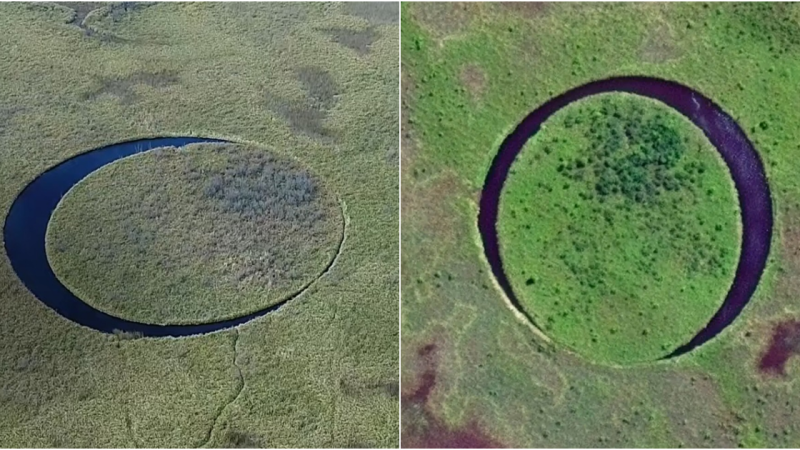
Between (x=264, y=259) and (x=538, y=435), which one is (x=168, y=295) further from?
(x=538, y=435)

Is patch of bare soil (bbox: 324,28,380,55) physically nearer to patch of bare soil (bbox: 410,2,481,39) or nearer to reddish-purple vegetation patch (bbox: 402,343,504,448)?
patch of bare soil (bbox: 410,2,481,39)

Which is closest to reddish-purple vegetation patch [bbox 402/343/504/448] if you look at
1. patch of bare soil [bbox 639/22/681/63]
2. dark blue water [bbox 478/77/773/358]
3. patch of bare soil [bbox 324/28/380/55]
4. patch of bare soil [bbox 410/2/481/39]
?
dark blue water [bbox 478/77/773/358]

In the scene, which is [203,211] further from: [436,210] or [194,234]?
[436,210]

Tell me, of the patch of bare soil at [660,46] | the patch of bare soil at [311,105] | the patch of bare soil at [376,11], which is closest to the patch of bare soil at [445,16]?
the patch of bare soil at [376,11]

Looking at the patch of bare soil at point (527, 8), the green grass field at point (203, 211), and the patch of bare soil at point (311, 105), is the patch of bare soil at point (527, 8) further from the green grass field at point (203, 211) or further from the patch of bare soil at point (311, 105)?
the patch of bare soil at point (311, 105)

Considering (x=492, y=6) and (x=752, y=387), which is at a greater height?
(x=492, y=6)

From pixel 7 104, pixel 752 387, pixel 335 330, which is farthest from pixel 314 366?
pixel 7 104
